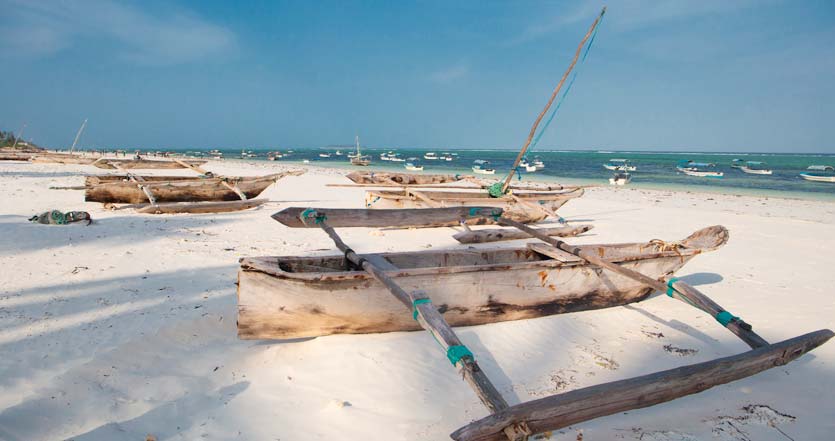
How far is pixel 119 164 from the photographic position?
16750 mm

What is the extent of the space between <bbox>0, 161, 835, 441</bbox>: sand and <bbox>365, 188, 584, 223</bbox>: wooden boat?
388 cm

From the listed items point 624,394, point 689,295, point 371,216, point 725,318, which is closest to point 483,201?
point 371,216

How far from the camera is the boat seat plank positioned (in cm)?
429

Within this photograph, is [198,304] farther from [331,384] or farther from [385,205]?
[385,205]

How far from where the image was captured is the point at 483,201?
9867 millimetres

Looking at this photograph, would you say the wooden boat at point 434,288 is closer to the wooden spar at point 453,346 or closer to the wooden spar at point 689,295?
the wooden spar at point 689,295

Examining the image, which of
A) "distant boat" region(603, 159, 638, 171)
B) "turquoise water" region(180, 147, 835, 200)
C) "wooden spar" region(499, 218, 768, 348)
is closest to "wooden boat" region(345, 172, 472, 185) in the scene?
"wooden spar" region(499, 218, 768, 348)

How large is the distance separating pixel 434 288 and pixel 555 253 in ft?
5.33

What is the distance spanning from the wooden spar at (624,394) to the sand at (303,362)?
0.77 feet

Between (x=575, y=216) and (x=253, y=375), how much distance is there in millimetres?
10994

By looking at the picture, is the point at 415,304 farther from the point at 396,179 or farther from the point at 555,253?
the point at 396,179

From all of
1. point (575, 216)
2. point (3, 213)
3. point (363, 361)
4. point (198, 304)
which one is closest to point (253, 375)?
point (363, 361)

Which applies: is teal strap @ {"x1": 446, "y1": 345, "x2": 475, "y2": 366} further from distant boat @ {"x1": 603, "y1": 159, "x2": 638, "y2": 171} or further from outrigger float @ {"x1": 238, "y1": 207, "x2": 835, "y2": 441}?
distant boat @ {"x1": 603, "y1": 159, "x2": 638, "y2": 171}

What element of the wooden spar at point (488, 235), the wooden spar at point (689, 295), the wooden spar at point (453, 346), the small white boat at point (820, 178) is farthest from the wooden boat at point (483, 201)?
the small white boat at point (820, 178)
